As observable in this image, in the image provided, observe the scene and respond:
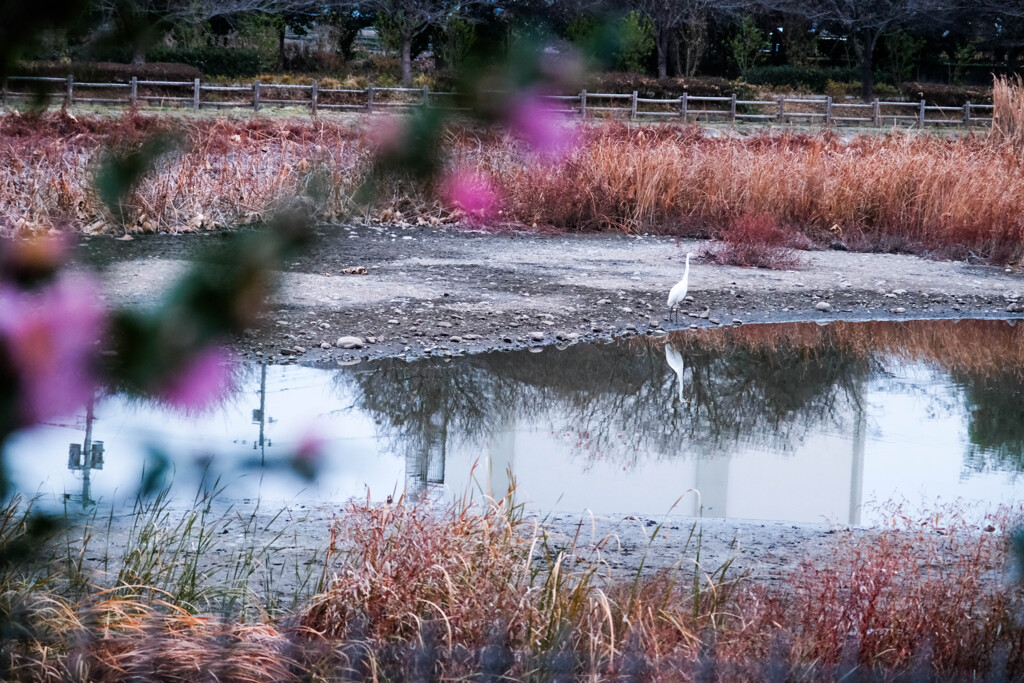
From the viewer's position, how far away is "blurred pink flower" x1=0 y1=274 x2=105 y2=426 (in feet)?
2.50

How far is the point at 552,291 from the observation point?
7.73 m

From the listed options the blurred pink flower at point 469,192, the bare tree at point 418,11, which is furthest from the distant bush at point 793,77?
the blurred pink flower at point 469,192

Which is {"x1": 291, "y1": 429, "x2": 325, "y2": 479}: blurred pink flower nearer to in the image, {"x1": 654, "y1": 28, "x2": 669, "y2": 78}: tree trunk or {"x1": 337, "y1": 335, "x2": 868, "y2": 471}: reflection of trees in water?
{"x1": 337, "y1": 335, "x2": 868, "y2": 471}: reflection of trees in water

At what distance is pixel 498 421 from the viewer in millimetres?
5176

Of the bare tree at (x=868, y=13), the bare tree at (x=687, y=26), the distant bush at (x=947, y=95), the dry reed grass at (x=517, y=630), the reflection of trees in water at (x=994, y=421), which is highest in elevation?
the bare tree at (x=868, y=13)

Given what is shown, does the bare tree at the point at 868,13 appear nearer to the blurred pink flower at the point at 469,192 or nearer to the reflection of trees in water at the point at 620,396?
the reflection of trees in water at the point at 620,396

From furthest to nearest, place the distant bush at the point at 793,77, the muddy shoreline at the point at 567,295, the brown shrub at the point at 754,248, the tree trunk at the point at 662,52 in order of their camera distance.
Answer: the distant bush at the point at 793,77 → the tree trunk at the point at 662,52 → the brown shrub at the point at 754,248 → the muddy shoreline at the point at 567,295

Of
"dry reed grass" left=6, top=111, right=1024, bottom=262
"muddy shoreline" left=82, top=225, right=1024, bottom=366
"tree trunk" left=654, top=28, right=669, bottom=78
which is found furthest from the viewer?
"tree trunk" left=654, top=28, right=669, bottom=78

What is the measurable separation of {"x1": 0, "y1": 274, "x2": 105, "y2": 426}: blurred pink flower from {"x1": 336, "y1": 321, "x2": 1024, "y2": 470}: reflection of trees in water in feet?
12.7

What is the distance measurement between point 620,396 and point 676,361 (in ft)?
2.69

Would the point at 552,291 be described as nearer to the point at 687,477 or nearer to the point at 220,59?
the point at 687,477

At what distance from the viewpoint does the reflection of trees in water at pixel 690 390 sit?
507cm

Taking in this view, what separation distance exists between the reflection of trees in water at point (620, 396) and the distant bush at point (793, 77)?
75.1 feet

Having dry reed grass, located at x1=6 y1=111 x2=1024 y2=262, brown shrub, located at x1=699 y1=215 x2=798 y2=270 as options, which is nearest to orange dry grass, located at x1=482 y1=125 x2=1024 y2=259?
dry reed grass, located at x1=6 y1=111 x2=1024 y2=262
